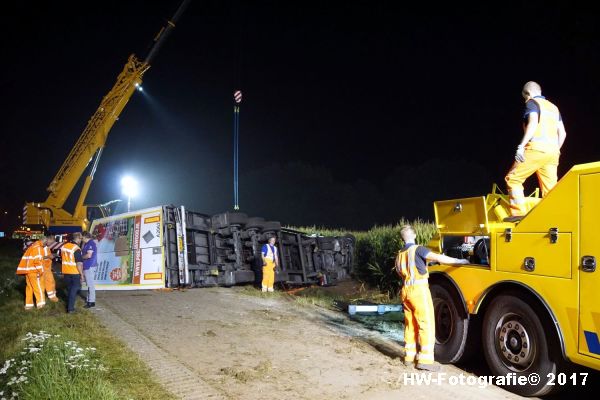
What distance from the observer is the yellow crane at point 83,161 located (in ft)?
61.7

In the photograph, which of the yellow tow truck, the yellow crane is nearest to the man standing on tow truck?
the yellow tow truck

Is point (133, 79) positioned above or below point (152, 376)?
above

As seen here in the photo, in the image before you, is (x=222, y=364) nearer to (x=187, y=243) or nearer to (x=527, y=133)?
(x=527, y=133)

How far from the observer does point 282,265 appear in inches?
509

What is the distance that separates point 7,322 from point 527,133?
321 inches

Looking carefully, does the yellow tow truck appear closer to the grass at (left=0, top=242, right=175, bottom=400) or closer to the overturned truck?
the grass at (left=0, top=242, right=175, bottom=400)

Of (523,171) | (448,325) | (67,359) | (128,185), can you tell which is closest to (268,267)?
(448,325)

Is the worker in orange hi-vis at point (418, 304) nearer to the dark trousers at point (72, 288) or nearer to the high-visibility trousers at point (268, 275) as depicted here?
the dark trousers at point (72, 288)

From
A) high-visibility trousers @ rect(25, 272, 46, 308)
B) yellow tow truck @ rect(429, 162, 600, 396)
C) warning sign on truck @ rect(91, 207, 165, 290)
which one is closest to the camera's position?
yellow tow truck @ rect(429, 162, 600, 396)

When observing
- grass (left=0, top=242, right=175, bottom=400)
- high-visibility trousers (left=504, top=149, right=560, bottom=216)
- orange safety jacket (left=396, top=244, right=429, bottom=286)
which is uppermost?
high-visibility trousers (left=504, top=149, right=560, bottom=216)

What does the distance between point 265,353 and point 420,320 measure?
200 cm

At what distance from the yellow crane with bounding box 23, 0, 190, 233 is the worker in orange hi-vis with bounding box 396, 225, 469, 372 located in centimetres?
1644

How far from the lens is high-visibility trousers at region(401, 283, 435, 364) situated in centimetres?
502

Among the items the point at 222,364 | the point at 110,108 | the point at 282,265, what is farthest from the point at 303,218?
the point at 222,364
